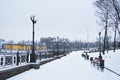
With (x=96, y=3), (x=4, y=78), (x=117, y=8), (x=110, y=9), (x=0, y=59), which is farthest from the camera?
(x=96, y=3)

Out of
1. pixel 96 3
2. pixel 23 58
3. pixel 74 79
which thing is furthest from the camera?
pixel 96 3

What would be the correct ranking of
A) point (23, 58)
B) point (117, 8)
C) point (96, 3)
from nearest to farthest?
point (23, 58), point (117, 8), point (96, 3)

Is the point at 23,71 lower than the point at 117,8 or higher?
lower

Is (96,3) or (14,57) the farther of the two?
(96,3)

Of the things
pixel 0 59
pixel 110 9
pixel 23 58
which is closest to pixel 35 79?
pixel 0 59

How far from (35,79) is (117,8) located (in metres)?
19.9

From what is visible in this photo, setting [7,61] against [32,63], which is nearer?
[7,61]

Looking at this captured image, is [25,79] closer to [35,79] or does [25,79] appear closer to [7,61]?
[35,79]

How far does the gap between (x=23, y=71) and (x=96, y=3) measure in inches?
834

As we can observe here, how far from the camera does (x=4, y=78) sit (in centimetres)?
1702

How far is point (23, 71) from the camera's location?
905 inches

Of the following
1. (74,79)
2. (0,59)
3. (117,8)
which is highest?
(117,8)

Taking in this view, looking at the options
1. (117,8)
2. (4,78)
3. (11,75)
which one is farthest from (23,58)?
(117,8)

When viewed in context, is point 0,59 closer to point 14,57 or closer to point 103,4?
point 14,57
